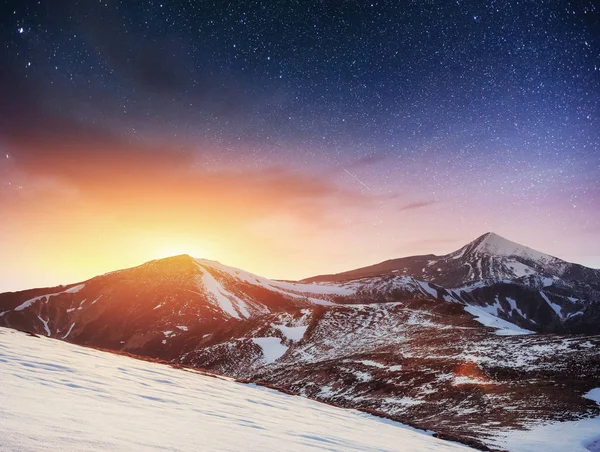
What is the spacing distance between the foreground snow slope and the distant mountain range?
834 centimetres

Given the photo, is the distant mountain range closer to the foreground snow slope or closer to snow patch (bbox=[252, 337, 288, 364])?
snow patch (bbox=[252, 337, 288, 364])

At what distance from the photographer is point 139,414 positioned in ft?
21.3

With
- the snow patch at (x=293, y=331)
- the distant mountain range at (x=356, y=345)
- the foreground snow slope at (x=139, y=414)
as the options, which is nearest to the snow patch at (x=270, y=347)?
the distant mountain range at (x=356, y=345)

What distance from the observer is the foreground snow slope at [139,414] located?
4581 mm

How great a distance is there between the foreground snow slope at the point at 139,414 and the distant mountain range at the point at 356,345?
8345 mm

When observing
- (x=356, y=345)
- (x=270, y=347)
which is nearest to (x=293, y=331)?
(x=270, y=347)

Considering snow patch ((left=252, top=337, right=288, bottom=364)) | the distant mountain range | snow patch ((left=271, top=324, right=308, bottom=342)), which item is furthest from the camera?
snow patch ((left=271, top=324, right=308, bottom=342))

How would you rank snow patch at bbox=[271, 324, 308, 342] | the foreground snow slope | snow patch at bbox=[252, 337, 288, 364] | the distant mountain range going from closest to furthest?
1. the foreground snow slope
2. the distant mountain range
3. snow patch at bbox=[252, 337, 288, 364]
4. snow patch at bbox=[271, 324, 308, 342]

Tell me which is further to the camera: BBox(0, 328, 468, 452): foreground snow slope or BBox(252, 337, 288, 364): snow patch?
BBox(252, 337, 288, 364): snow patch

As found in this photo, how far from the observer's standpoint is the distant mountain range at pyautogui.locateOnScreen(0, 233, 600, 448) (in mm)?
32062

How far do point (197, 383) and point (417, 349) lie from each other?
5248 cm

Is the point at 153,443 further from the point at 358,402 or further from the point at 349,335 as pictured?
the point at 349,335

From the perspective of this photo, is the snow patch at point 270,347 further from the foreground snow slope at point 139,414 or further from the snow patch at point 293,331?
the foreground snow slope at point 139,414

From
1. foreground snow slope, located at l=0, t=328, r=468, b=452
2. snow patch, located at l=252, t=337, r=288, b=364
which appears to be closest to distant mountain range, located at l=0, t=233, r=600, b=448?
snow patch, located at l=252, t=337, r=288, b=364
